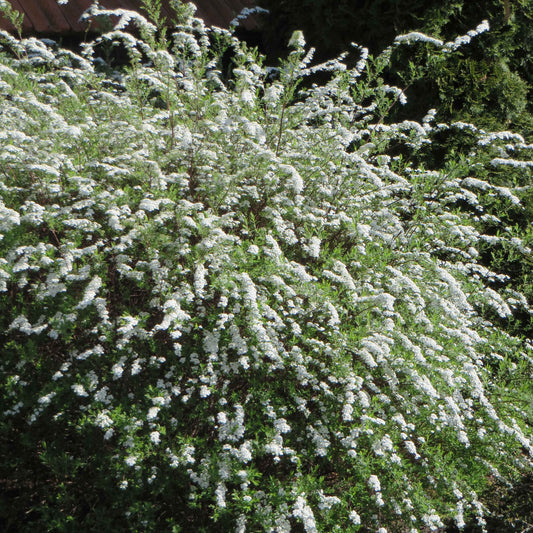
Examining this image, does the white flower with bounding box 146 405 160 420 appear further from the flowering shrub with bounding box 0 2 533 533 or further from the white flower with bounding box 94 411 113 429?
the white flower with bounding box 94 411 113 429

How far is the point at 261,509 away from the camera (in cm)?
261

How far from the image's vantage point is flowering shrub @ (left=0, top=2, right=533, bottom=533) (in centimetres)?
275

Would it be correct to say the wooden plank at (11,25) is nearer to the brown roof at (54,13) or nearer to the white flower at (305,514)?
the brown roof at (54,13)

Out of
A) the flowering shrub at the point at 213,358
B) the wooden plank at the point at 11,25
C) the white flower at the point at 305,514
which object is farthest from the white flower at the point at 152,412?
the wooden plank at the point at 11,25

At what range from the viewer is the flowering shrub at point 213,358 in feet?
9.03

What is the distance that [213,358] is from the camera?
2758 millimetres

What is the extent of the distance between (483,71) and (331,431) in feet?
14.2

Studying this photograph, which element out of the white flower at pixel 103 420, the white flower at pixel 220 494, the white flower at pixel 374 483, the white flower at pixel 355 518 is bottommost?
the white flower at pixel 220 494

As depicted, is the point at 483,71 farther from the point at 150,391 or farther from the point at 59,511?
the point at 59,511

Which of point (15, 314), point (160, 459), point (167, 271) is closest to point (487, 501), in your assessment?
point (160, 459)

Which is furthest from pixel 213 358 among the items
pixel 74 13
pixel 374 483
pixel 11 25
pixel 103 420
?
pixel 74 13

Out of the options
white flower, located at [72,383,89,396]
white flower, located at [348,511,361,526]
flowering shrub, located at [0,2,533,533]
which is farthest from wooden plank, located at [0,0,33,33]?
white flower, located at [348,511,361,526]

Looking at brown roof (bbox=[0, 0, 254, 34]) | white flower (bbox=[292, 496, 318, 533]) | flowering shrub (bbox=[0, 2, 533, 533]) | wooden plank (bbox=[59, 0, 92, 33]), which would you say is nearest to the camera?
white flower (bbox=[292, 496, 318, 533])

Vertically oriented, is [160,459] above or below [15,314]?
below
